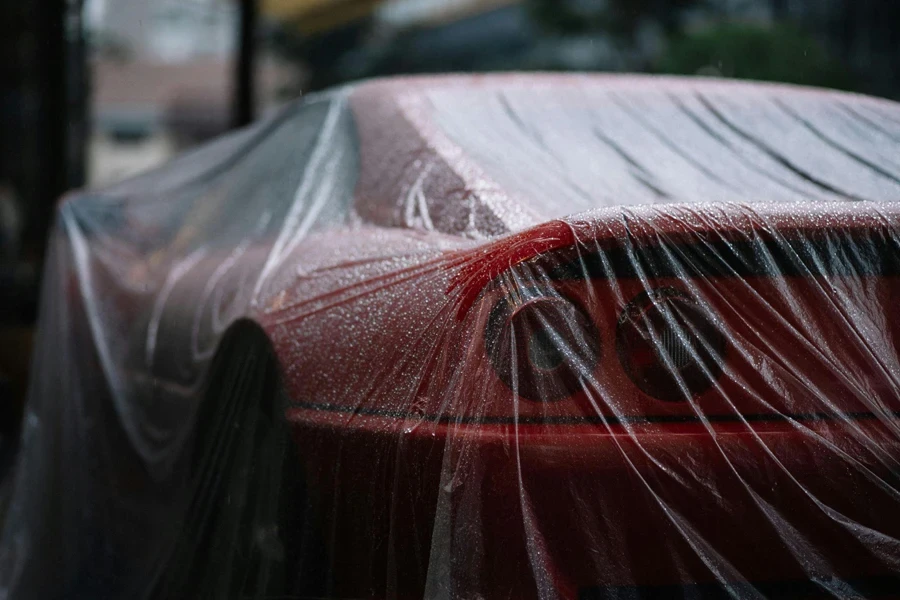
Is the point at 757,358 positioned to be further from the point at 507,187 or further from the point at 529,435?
the point at 507,187

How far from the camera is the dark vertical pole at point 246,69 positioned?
28.7ft

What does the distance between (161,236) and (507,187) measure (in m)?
1.58

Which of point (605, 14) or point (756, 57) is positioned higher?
point (756, 57)

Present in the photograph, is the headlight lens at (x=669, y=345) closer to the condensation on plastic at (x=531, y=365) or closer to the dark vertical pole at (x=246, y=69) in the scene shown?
the condensation on plastic at (x=531, y=365)

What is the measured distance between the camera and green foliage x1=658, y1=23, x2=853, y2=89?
767cm

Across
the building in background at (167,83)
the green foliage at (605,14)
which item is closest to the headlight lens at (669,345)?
the green foliage at (605,14)

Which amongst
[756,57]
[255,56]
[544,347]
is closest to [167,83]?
[255,56]

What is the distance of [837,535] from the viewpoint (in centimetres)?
181

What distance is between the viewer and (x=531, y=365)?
1.87m

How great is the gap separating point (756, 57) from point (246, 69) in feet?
12.6

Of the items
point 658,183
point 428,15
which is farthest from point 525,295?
point 428,15

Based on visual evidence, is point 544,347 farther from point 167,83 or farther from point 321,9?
point 167,83

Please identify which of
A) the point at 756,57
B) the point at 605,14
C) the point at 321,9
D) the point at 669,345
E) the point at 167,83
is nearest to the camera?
the point at 669,345

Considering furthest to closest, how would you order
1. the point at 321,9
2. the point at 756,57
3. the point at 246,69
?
the point at 321,9
the point at 246,69
the point at 756,57
